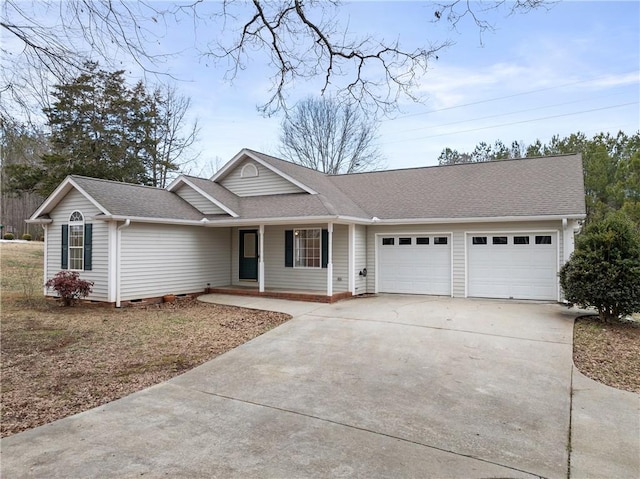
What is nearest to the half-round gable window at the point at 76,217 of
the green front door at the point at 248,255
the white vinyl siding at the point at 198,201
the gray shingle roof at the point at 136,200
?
the gray shingle roof at the point at 136,200

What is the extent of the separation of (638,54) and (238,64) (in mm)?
7585

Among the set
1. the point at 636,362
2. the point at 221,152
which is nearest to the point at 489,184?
the point at 636,362

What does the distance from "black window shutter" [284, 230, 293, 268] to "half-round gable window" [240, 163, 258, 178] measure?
2.53 m

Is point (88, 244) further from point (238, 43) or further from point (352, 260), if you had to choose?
point (238, 43)

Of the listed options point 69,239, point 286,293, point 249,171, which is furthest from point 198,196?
point 286,293

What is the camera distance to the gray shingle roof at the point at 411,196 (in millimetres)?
11594

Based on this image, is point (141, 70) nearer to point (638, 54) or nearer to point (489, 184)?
point (638, 54)

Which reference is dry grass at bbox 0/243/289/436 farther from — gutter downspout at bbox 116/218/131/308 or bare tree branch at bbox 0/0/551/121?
bare tree branch at bbox 0/0/551/121

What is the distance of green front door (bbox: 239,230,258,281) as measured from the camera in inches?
576

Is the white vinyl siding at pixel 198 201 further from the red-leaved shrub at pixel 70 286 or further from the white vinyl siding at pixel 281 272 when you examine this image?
the red-leaved shrub at pixel 70 286

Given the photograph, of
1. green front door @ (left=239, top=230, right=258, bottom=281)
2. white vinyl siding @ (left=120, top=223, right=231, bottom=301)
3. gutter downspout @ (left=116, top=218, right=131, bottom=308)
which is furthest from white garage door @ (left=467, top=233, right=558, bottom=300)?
gutter downspout @ (left=116, top=218, right=131, bottom=308)

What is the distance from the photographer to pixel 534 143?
25047 millimetres

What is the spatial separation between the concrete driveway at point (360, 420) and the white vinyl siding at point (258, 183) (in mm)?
7444

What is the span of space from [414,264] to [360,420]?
924 centimetres
